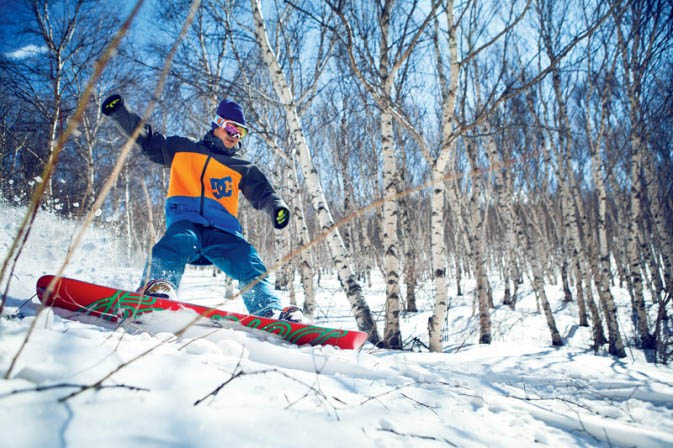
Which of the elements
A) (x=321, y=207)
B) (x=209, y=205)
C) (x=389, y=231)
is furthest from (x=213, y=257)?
(x=389, y=231)

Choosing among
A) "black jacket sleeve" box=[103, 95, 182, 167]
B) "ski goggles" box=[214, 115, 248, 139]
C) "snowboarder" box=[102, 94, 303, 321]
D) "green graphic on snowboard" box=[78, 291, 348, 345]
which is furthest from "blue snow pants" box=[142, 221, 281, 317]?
"ski goggles" box=[214, 115, 248, 139]

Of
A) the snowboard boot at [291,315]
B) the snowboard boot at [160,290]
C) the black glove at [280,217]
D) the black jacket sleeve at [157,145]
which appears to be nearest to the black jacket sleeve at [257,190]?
the black glove at [280,217]

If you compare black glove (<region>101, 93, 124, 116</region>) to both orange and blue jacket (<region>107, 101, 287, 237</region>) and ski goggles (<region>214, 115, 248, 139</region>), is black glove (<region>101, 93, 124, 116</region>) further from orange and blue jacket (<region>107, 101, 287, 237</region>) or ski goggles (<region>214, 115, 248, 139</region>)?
ski goggles (<region>214, 115, 248, 139</region>)

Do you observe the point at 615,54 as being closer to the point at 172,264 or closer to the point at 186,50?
the point at 172,264

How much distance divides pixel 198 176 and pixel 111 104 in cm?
76

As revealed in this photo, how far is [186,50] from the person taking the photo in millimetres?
6559

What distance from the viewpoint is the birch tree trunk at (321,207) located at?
3453 millimetres

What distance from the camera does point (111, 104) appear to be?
233 cm

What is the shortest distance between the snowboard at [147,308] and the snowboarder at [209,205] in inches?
8.8

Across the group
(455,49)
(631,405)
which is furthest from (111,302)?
(455,49)

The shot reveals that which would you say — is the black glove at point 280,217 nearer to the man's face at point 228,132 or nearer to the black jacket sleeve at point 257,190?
the black jacket sleeve at point 257,190

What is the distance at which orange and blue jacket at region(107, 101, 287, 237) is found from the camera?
8.35 ft

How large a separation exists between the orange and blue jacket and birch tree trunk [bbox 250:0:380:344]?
0.89 metres

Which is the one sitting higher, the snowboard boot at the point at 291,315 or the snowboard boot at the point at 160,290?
the snowboard boot at the point at 160,290
